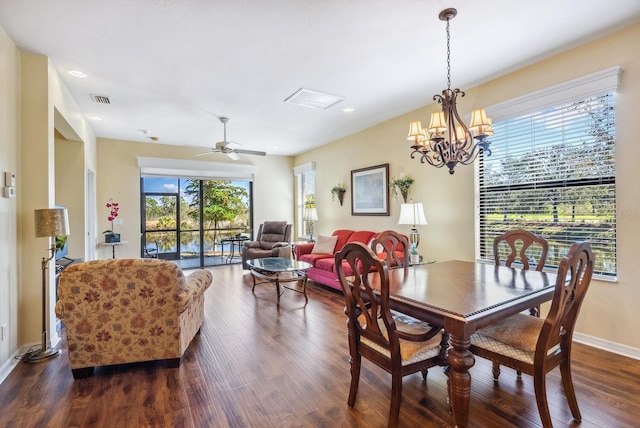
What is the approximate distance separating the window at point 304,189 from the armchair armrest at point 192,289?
4.33 metres

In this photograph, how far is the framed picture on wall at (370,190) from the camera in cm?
521

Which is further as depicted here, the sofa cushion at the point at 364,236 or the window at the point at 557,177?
the sofa cushion at the point at 364,236

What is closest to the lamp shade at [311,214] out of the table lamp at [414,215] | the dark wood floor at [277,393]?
the table lamp at [414,215]

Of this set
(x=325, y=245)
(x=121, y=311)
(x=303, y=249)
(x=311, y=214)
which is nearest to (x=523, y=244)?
(x=121, y=311)

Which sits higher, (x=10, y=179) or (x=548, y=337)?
(x=10, y=179)

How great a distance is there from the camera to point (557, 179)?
3.14 metres

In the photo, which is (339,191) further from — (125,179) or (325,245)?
(125,179)

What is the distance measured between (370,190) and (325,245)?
1.24 m

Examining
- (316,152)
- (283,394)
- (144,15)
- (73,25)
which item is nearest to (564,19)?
(144,15)

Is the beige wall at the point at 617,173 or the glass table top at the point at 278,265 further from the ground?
the beige wall at the point at 617,173

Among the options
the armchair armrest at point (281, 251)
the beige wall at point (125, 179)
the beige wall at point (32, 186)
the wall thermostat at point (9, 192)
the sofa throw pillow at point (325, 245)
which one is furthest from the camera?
the beige wall at point (125, 179)

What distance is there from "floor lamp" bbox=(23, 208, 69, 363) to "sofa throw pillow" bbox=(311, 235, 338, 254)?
3.64 metres

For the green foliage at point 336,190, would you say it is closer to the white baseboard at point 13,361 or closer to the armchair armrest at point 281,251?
the armchair armrest at point 281,251

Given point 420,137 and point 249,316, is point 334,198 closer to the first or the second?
point 249,316
